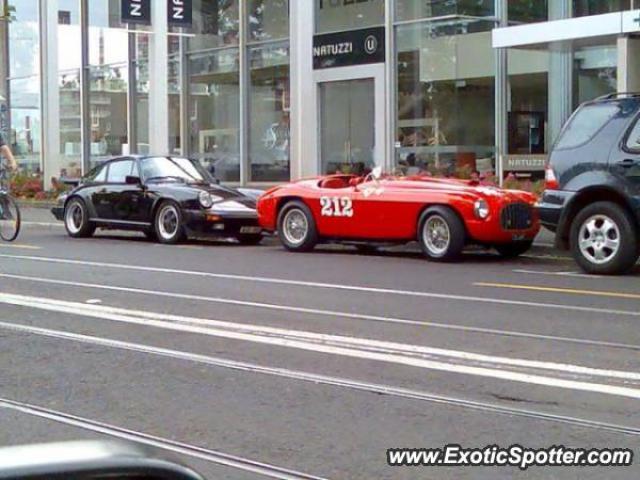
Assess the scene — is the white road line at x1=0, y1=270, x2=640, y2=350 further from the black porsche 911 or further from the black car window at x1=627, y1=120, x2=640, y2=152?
the black porsche 911

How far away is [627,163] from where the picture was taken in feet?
37.0

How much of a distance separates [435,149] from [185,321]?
529 inches

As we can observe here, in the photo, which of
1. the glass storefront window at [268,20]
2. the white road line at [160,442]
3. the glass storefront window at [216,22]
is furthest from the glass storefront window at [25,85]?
the white road line at [160,442]

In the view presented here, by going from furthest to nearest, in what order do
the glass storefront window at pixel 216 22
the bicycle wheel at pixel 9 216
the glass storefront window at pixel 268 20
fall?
1. the glass storefront window at pixel 216 22
2. the glass storefront window at pixel 268 20
3. the bicycle wheel at pixel 9 216

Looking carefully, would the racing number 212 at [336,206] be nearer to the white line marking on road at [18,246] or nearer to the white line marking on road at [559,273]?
the white line marking on road at [559,273]

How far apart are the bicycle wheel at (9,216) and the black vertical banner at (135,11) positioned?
9.38m

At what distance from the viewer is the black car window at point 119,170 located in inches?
673

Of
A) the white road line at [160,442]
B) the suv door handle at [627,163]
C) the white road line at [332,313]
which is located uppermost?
the suv door handle at [627,163]

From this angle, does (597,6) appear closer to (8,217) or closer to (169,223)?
(169,223)

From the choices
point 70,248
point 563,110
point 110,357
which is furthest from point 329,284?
point 563,110

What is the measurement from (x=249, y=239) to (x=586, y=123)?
21.5 ft

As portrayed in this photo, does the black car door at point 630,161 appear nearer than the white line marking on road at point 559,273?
Yes

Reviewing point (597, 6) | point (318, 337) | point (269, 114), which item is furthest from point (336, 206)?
point (269, 114)

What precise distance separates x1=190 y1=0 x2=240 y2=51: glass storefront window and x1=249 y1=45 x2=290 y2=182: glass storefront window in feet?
3.00
